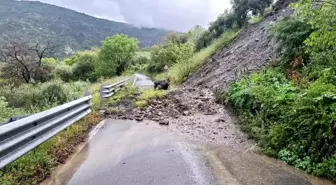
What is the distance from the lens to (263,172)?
452 centimetres

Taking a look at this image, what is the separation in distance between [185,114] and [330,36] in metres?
4.73

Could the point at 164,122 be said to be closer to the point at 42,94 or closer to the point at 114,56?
the point at 42,94

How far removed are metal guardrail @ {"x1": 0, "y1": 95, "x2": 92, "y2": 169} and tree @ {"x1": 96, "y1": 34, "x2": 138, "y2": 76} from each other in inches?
2313

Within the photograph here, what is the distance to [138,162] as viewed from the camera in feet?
15.7

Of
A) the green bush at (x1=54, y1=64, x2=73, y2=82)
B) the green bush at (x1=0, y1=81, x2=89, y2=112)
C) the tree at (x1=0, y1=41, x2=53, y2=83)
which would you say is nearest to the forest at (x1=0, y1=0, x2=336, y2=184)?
the green bush at (x1=0, y1=81, x2=89, y2=112)

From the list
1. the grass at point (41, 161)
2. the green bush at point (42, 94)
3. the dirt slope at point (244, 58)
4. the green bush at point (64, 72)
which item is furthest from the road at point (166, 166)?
the green bush at point (64, 72)

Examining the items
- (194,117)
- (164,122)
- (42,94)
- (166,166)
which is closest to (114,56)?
(42,94)

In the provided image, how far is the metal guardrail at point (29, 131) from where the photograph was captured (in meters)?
3.57

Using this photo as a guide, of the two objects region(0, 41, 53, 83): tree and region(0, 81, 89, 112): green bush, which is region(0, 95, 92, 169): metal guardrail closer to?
region(0, 81, 89, 112): green bush

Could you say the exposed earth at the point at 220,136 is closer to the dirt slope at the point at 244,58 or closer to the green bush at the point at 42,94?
the dirt slope at the point at 244,58

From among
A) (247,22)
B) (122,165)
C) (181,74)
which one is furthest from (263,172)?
(247,22)

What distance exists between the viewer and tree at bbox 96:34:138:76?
64125 millimetres

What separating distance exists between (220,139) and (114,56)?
199 feet

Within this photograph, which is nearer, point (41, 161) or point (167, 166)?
point (41, 161)
